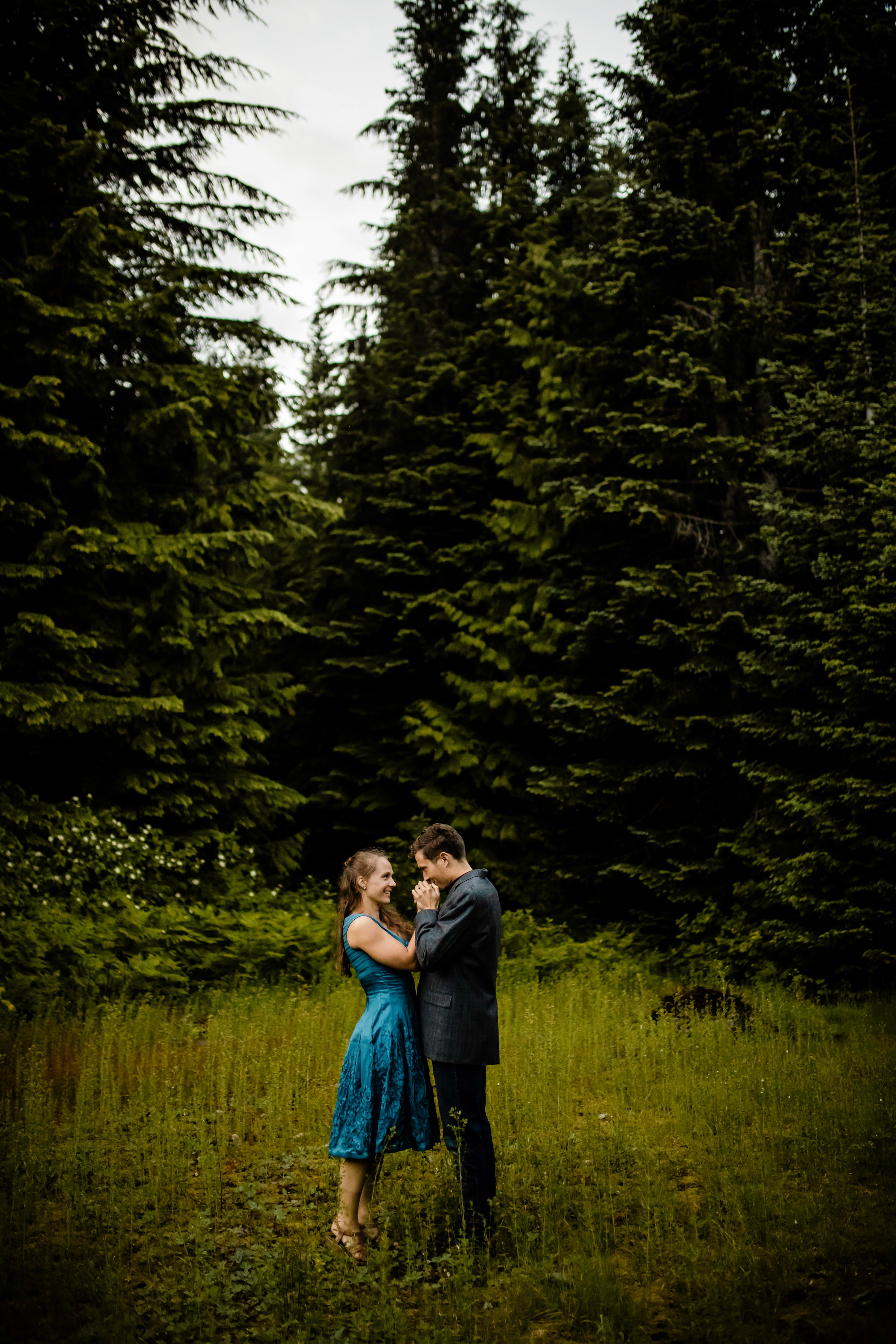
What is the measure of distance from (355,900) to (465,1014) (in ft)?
2.71

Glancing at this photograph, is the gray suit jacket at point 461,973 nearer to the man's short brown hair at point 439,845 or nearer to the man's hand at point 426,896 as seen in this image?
the man's hand at point 426,896

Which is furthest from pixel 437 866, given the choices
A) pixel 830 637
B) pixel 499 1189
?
pixel 830 637

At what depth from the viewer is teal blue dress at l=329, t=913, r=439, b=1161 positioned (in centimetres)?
428

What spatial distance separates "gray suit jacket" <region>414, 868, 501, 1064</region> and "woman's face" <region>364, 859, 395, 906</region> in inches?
12.9

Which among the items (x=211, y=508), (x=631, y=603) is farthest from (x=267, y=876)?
(x=631, y=603)

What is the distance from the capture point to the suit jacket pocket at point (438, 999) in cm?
425

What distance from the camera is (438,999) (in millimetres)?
4277

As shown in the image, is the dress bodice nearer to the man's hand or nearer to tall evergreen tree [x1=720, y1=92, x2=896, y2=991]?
the man's hand

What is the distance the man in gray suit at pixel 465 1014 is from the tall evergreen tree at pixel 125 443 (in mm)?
7338

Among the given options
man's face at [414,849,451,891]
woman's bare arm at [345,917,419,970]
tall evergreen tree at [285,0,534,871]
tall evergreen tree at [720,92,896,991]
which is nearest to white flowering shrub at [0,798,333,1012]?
tall evergreen tree at [285,0,534,871]

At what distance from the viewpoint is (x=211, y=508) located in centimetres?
1208

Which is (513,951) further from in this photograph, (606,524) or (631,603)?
(606,524)

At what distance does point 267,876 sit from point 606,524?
7499 millimetres

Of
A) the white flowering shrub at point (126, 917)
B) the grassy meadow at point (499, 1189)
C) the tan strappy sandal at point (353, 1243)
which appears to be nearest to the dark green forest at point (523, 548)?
the white flowering shrub at point (126, 917)
